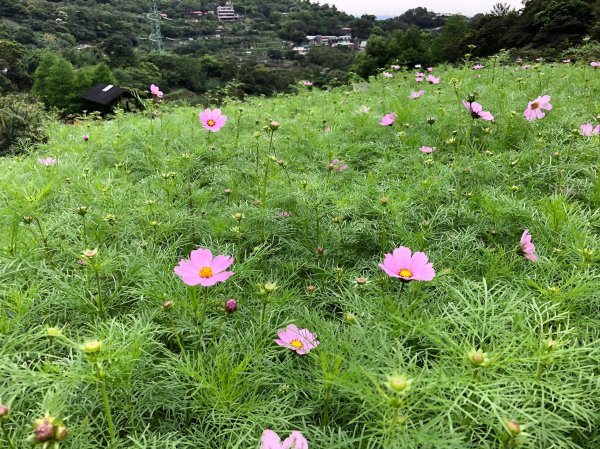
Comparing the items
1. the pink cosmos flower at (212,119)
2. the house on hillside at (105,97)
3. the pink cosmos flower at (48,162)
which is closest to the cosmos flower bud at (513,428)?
the pink cosmos flower at (212,119)

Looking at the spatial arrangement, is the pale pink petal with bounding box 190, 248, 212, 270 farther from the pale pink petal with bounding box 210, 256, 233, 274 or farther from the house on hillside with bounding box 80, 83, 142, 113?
the house on hillside with bounding box 80, 83, 142, 113

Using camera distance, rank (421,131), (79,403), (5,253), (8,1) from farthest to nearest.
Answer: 1. (8,1)
2. (421,131)
3. (5,253)
4. (79,403)

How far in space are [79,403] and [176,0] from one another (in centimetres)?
7117

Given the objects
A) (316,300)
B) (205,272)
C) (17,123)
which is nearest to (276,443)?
(205,272)

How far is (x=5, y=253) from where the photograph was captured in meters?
1.11

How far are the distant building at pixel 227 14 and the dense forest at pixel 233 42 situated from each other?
2.97 ft

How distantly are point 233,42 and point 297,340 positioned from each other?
47.4 metres

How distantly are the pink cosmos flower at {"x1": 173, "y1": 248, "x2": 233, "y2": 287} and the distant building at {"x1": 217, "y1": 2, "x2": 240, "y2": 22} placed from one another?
62560 millimetres

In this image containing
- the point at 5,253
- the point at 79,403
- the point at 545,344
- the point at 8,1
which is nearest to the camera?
the point at 545,344

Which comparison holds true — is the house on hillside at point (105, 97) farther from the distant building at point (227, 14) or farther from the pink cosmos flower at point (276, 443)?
the distant building at point (227, 14)

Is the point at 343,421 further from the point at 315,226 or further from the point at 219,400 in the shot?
the point at 315,226

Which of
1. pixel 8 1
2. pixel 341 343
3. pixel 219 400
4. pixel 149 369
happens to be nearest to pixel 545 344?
pixel 341 343

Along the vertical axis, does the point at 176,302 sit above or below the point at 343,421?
above

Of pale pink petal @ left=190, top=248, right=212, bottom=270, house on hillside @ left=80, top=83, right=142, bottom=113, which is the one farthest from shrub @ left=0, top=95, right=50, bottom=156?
house on hillside @ left=80, top=83, right=142, bottom=113
